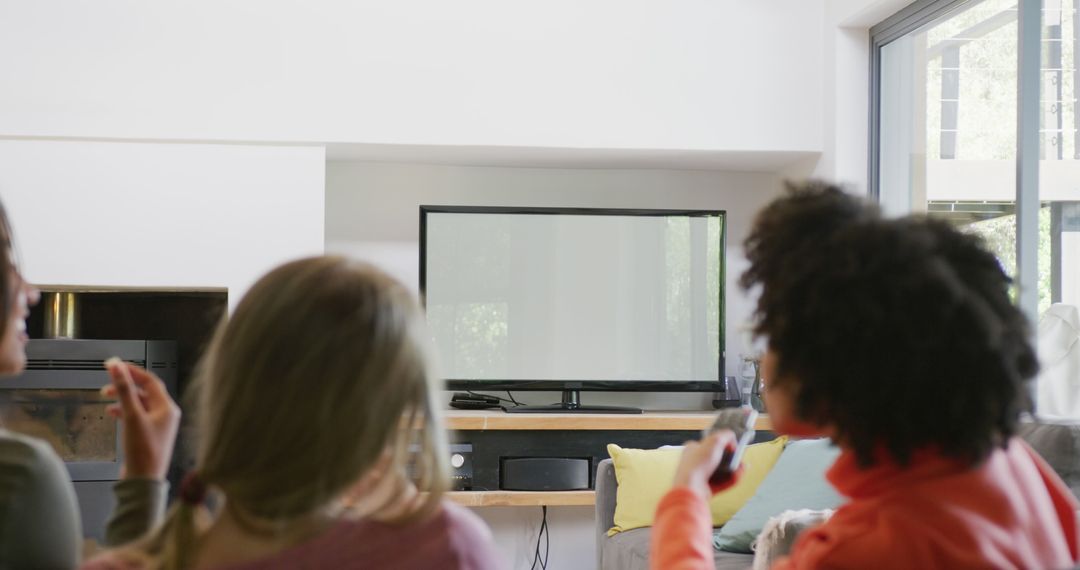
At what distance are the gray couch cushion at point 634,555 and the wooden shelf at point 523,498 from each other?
496mm

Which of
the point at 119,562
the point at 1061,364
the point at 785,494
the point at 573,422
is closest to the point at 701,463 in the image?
the point at 119,562

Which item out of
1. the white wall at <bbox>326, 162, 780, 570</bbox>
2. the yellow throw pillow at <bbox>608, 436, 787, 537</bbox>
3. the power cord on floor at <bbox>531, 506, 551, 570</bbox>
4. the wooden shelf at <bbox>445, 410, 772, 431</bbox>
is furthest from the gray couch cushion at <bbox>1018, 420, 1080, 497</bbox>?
the power cord on floor at <bbox>531, 506, 551, 570</bbox>

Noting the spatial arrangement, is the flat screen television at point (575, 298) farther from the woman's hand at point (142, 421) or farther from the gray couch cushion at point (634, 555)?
the woman's hand at point (142, 421)

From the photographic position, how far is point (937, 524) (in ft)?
3.12

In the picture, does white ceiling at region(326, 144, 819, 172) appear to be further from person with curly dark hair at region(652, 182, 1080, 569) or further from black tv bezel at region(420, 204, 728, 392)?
person with curly dark hair at region(652, 182, 1080, 569)

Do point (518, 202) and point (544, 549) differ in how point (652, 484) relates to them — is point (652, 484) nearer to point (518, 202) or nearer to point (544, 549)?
point (544, 549)

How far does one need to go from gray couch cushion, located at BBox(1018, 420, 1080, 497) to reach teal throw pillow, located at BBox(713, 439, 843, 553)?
75cm

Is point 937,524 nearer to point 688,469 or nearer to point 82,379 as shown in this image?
point 688,469

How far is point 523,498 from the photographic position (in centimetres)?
421

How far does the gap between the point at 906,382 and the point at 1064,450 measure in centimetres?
172

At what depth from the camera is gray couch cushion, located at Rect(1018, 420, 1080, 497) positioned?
2.44 m

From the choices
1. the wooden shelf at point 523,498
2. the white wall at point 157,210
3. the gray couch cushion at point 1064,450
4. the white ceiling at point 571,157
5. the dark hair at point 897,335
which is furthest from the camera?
the white ceiling at point 571,157

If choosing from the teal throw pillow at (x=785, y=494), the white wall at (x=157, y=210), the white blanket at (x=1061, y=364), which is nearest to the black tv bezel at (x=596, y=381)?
the white wall at (x=157, y=210)

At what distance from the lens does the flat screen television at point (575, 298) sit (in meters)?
4.49
